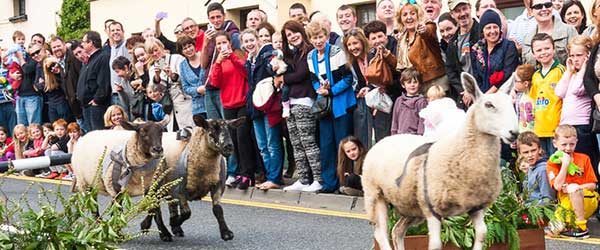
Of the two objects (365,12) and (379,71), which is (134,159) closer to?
(379,71)

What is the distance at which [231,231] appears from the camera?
11.1m

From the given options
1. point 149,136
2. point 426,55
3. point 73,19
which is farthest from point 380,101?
point 73,19

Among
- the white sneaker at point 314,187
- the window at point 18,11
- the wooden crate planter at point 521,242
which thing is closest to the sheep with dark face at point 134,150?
the wooden crate planter at point 521,242

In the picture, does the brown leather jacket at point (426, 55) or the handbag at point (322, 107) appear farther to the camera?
the handbag at point (322, 107)

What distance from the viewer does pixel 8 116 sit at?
22.0 metres

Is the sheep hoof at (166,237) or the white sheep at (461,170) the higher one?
the white sheep at (461,170)

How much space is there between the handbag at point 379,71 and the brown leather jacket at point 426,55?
0.33m

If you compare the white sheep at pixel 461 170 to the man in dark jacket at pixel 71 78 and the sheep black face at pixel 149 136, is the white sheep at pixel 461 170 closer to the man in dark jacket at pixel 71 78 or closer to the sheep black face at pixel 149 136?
the sheep black face at pixel 149 136

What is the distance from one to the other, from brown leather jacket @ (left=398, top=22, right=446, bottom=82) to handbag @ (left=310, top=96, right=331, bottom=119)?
4.51 ft

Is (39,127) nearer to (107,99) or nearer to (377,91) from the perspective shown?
(107,99)

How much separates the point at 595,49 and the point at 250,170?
5.68 meters

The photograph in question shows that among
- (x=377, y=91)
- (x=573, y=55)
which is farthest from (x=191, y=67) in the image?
(x=573, y=55)

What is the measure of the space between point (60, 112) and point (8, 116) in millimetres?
2570

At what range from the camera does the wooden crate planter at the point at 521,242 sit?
7652 mm
